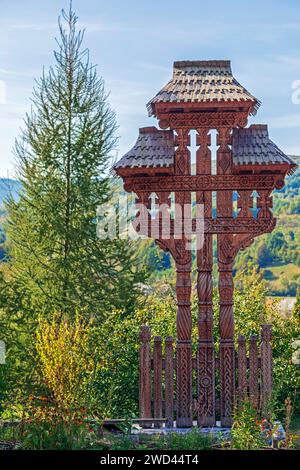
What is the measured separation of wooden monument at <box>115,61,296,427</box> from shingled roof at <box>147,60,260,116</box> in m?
0.02

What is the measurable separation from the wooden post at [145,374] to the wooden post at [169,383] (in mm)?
221

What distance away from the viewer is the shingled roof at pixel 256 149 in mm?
8602

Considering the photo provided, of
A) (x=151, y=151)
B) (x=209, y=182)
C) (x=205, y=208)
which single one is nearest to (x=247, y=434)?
(x=205, y=208)

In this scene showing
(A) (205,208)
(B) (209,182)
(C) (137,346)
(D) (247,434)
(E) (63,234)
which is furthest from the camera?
(E) (63,234)

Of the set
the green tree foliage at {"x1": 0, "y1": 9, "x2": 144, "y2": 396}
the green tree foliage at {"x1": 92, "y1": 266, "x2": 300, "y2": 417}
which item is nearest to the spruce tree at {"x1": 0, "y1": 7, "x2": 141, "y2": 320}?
the green tree foliage at {"x1": 0, "y1": 9, "x2": 144, "y2": 396}

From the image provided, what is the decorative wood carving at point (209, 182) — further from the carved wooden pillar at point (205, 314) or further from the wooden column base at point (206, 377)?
the wooden column base at point (206, 377)

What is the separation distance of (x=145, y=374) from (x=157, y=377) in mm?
156

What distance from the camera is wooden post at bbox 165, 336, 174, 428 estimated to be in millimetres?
8734

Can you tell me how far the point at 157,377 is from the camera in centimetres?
880

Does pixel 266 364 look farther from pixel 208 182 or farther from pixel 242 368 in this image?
pixel 208 182

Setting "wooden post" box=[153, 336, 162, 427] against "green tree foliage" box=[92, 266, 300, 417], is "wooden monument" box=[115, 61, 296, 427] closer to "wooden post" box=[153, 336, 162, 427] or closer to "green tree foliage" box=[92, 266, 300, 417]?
"wooden post" box=[153, 336, 162, 427]

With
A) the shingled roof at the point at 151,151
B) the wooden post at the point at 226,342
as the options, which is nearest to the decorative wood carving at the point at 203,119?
the shingled roof at the point at 151,151
